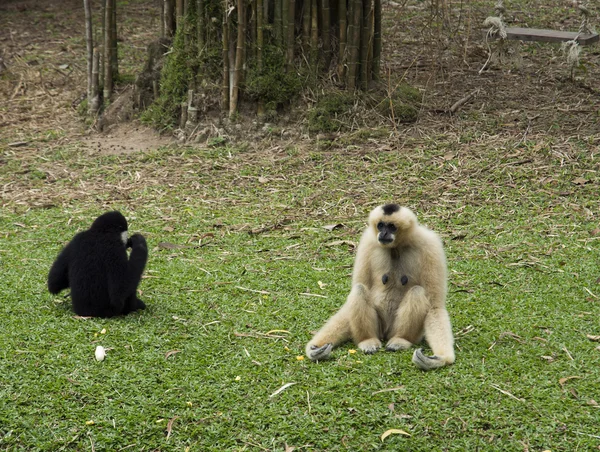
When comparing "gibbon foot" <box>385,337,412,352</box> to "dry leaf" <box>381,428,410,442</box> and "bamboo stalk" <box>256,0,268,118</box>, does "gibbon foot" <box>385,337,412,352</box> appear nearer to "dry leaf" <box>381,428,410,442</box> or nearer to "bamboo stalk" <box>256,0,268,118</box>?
"dry leaf" <box>381,428,410,442</box>

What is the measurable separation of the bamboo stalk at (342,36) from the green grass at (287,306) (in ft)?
4.32

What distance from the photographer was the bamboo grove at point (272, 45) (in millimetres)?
10352

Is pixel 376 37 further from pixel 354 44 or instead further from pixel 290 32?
pixel 290 32

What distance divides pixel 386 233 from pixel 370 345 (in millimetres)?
814

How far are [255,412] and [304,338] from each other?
1.14 meters

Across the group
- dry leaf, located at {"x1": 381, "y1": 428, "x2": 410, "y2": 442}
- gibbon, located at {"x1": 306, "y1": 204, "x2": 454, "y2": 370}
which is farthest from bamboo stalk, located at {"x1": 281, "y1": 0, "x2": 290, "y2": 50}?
dry leaf, located at {"x1": 381, "y1": 428, "x2": 410, "y2": 442}

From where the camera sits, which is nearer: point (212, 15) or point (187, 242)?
point (187, 242)

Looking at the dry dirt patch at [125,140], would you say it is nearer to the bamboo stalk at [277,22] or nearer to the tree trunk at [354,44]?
the bamboo stalk at [277,22]

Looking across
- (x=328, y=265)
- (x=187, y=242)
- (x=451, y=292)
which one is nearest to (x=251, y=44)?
(x=187, y=242)

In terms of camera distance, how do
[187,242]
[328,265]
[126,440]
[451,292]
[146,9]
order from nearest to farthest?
[126,440]
[451,292]
[328,265]
[187,242]
[146,9]

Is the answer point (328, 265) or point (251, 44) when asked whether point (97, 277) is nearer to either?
point (328, 265)

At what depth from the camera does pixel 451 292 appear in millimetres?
6727

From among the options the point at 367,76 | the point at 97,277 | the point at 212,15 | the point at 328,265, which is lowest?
the point at 328,265

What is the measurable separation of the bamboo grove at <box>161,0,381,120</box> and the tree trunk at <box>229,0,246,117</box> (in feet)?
0.04
